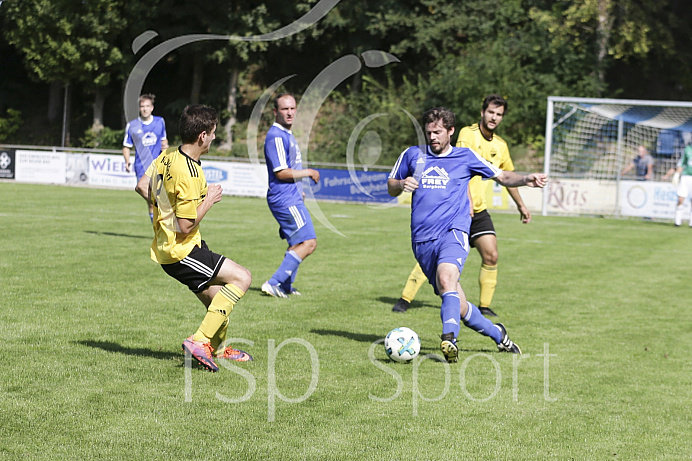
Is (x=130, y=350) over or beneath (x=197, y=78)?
beneath

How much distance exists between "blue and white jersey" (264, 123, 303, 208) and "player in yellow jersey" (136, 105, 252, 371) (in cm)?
310

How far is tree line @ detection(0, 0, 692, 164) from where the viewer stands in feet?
116

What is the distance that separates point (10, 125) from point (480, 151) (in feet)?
141

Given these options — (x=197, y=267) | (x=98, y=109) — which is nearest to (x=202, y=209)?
(x=197, y=267)

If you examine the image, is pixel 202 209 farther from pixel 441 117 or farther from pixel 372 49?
pixel 372 49

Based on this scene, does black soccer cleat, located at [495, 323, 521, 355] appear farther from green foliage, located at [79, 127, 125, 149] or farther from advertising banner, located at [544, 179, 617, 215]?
green foliage, located at [79, 127, 125, 149]

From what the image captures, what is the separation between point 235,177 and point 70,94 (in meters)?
23.9

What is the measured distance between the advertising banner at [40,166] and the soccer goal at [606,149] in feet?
57.1

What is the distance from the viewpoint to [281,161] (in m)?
9.11

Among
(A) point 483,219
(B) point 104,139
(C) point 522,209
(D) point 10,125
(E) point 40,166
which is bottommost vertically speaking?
(A) point 483,219

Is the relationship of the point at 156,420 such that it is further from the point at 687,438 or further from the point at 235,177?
the point at 235,177

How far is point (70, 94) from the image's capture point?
153 ft

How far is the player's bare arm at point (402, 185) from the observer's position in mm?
6500

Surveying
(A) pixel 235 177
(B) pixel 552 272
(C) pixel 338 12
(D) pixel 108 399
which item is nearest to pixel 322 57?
(C) pixel 338 12
